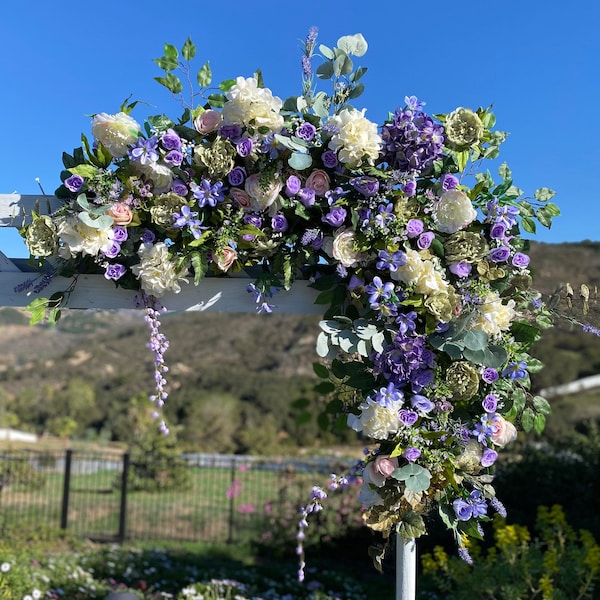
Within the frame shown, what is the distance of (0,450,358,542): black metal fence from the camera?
955 centimetres

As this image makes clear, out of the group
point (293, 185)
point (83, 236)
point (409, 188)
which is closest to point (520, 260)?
point (409, 188)

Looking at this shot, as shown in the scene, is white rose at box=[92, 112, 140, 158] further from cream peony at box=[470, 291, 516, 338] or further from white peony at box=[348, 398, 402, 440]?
cream peony at box=[470, 291, 516, 338]

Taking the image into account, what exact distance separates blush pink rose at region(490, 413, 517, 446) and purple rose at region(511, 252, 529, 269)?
1.92 feet

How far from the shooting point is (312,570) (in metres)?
7.19

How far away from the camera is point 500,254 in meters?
2.47

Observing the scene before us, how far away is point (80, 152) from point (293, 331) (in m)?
29.8

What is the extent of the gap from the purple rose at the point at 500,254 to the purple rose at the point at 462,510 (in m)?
0.93

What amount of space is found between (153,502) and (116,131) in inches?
461

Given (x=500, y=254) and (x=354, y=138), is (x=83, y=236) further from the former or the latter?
(x=500, y=254)

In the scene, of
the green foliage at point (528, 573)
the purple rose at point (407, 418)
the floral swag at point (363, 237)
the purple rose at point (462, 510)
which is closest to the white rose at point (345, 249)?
the floral swag at point (363, 237)

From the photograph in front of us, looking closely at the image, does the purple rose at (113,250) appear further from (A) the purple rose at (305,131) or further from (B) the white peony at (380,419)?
(B) the white peony at (380,419)

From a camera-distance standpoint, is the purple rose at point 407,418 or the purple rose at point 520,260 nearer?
the purple rose at point 407,418

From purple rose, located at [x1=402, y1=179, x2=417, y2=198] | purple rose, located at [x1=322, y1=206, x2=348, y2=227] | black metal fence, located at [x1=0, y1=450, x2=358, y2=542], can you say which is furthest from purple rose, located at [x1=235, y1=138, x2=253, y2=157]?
black metal fence, located at [x1=0, y1=450, x2=358, y2=542]

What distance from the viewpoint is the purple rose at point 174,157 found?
248 cm
